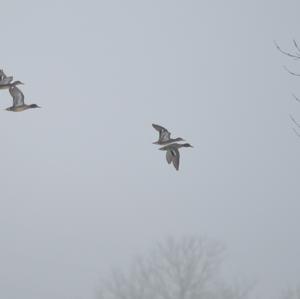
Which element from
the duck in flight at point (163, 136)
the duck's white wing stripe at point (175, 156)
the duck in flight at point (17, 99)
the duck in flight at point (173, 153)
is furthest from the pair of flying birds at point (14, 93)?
the duck's white wing stripe at point (175, 156)

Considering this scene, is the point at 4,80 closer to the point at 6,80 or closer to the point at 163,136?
the point at 6,80

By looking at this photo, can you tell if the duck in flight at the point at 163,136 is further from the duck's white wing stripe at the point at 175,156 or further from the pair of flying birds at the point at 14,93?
the pair of flying birds at the point at 14,93

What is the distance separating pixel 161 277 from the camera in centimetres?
4322

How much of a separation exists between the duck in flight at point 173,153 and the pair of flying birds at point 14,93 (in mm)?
Answer: 1239

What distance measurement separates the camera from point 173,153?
626 cm

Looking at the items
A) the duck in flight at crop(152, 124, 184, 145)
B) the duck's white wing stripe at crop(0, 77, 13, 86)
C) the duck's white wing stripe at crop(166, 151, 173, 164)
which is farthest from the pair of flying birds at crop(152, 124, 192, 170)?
the duck's white wing stripe at crop(0, 77, 13, 86)

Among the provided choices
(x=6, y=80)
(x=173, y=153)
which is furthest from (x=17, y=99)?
(x=173, y=153)

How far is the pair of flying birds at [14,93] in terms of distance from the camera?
527 centimetres

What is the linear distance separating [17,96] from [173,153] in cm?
160

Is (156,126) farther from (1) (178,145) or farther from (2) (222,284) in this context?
(2) (222,284)

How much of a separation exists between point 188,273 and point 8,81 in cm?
3709

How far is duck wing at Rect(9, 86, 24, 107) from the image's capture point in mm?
5473

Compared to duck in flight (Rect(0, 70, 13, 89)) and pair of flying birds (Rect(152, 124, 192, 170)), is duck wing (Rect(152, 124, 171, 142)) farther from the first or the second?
duck in flight (Rect(0, 70, 13, 89))

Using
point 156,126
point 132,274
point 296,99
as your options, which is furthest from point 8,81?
point 132,274
